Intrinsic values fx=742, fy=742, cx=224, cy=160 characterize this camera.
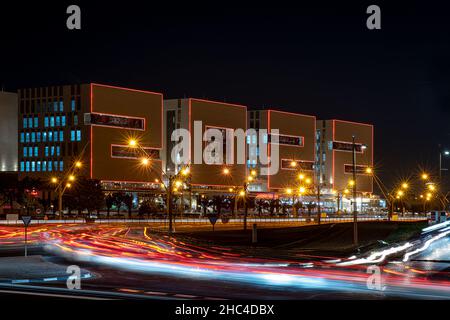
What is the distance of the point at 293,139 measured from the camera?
174 meters

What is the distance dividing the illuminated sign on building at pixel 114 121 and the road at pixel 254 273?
3715 inches

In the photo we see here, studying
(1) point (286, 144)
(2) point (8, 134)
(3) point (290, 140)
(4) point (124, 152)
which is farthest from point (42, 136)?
(3) point (290, 140)

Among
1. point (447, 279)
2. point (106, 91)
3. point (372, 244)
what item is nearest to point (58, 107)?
point (106, 91)

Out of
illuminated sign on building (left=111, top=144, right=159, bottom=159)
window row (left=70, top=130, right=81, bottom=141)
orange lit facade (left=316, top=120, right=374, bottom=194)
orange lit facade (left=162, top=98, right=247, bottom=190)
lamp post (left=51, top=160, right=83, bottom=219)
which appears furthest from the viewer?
orange lit facade (left=316, top=120, right=374, bottom=194)

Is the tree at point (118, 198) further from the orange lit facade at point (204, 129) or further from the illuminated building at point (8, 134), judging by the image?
the illuminated building at point (8, 134)

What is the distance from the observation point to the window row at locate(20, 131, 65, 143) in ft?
438

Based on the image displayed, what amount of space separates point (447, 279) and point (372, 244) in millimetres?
16270

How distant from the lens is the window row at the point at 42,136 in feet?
438

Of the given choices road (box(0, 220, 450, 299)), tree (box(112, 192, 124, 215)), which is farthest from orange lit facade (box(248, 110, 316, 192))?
road (box(0, 220, 450, 299))

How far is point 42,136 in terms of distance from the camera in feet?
442

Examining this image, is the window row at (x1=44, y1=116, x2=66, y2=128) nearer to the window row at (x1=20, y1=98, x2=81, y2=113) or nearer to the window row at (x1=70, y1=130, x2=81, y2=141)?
the window row at (x1=20, y1=98, x2=81, y2=113)

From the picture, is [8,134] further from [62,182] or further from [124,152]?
[62,182]

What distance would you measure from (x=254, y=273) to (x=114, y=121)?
365 feet

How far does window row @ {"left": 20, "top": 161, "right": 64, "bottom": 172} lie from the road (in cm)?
9713
